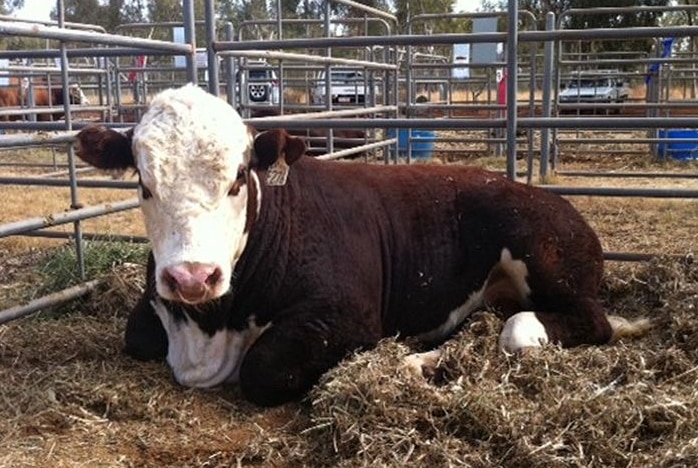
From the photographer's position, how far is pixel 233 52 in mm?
5164

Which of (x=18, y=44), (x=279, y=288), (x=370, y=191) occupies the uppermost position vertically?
(x=18, y=44)

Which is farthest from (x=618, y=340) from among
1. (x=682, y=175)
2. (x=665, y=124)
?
(x=682, y=175)

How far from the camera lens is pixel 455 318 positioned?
3963 mm

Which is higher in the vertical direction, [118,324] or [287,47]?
[287,47]

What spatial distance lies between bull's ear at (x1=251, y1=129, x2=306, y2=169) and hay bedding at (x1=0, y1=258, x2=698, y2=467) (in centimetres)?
87

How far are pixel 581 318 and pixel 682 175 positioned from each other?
613cm

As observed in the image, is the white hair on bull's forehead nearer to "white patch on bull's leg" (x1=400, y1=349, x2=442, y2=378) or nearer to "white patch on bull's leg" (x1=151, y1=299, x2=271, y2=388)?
"white patch on bull's leg" (x1=151, y1=299, x2=271, y2=388)

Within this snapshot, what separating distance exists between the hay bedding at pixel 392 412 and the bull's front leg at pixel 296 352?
0.25 feet

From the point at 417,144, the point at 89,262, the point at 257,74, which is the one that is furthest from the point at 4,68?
the point at 257,74

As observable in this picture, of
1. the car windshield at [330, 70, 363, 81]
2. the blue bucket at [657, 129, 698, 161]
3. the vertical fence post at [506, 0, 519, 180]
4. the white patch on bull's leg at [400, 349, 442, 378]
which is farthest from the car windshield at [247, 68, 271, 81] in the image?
the white patch on bull's leg at [400, 349, 442, 378]

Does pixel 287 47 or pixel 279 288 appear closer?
pixel 279 288

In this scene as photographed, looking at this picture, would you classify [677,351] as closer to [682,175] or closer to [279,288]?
[279,288]

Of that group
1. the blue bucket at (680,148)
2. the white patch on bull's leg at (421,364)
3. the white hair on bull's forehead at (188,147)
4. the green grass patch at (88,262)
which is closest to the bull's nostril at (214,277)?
the white hair on bull's forehead at (188,147)

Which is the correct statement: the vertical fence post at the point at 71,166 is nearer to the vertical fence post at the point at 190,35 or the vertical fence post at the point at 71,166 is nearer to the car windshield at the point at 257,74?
the vertical fence post at the point at 190,35
